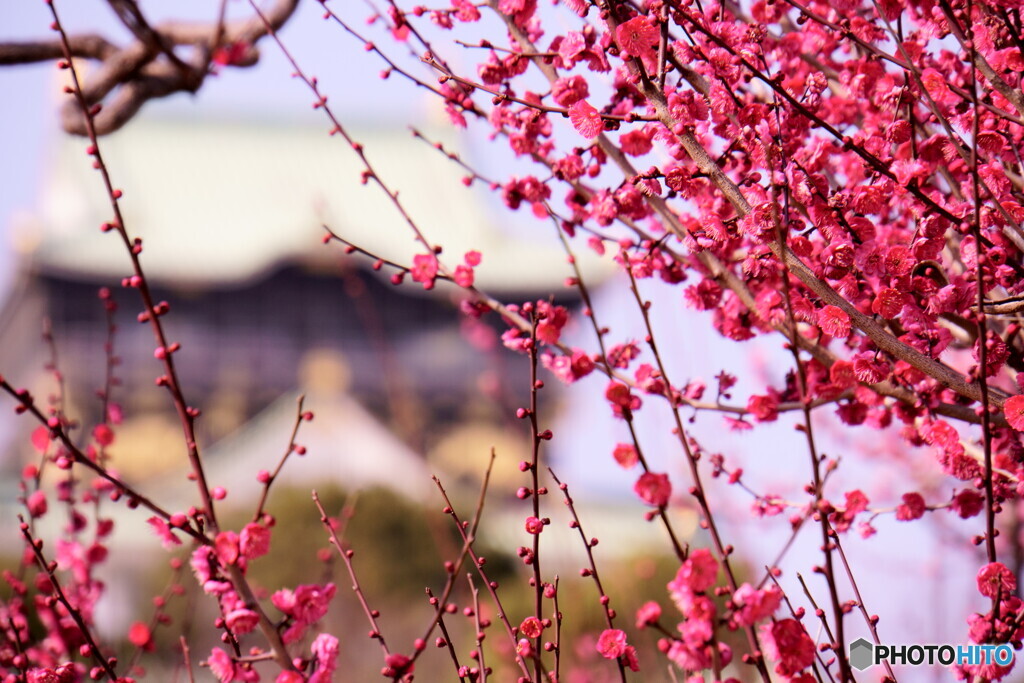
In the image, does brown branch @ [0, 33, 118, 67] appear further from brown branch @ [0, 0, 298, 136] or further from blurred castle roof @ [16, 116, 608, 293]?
blurred castle roof @ [16, 116, 608, 293]

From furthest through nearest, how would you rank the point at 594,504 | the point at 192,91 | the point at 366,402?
1. the point at 366,402
2. the point at 594,504
3. the point at 192,91

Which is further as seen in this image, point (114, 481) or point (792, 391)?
point (792, 391)

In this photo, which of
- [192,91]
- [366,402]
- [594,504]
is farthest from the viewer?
[366,402]

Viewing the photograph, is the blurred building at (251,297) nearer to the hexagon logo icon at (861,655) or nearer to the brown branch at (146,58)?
the brown branch at (146,58)

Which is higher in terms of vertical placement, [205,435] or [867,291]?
[205,435]

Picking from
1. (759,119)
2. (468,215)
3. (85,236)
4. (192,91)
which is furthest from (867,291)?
(468,215)

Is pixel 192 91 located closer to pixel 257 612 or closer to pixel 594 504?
pixel 257 612

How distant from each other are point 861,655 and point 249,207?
66.3 ft

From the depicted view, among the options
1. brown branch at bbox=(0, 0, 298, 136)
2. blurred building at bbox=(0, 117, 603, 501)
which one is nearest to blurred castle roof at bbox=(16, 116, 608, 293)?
blurred building at bbox=(0, 117, 603, 501)

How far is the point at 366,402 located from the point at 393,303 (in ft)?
6.34

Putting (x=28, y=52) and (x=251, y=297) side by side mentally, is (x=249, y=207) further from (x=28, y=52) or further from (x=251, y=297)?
(x=28, y=52)

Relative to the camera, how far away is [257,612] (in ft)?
4.22

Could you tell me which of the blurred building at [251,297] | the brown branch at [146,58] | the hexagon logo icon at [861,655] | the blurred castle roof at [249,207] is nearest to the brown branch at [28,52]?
the brown branch at [146,58]

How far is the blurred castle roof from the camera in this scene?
1788cm
